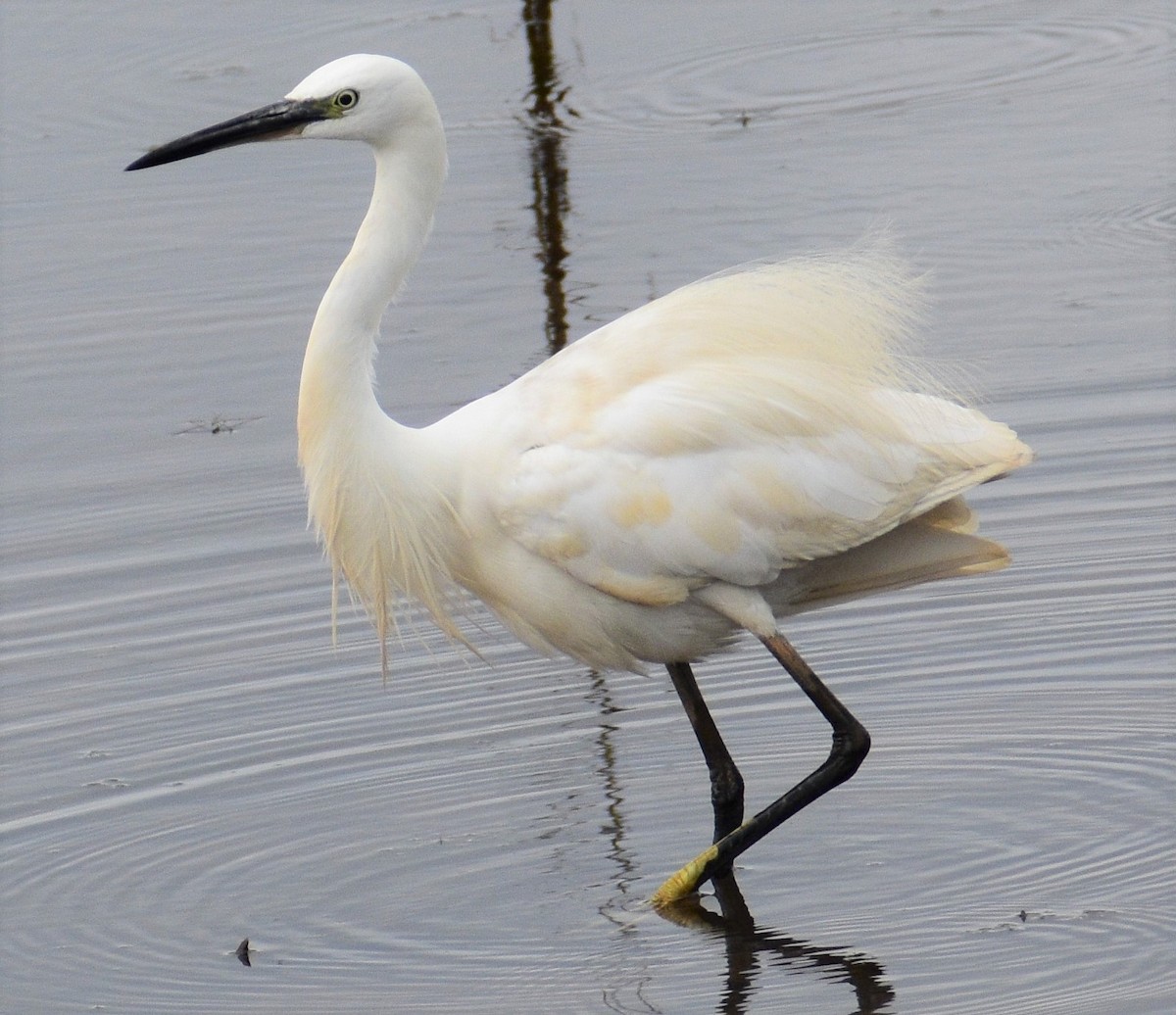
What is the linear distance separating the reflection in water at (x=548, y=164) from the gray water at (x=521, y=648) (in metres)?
0.04

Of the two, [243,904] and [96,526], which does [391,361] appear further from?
[243,904]

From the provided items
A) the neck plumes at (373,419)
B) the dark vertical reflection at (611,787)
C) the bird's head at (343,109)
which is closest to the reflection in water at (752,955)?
the dark vertical reflection at (611,787)

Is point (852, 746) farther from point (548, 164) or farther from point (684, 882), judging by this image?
point (548, 164)

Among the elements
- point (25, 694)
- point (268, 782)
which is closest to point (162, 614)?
point (25, 694)

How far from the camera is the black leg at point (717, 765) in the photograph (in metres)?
6.31

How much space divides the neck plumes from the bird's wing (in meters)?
0.30

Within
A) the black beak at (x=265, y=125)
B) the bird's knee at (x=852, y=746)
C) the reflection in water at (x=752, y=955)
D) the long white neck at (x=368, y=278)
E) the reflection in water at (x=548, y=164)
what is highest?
the black beak at (x=265, y=125)

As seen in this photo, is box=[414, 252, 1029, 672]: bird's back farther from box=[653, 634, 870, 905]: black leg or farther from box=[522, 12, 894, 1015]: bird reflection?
box=[522, 12, 894, 1015]: bird reflection

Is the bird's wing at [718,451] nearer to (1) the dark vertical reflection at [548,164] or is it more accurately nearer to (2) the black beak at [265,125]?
(2) the black beak at [265,125]

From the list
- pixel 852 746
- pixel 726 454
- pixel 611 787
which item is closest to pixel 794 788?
pixel 852 746

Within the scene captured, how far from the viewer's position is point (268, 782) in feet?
21.9

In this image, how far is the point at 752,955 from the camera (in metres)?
5.64

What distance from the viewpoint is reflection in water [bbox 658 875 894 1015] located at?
17.5 ft

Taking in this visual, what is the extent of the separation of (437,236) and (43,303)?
1.99 metres
